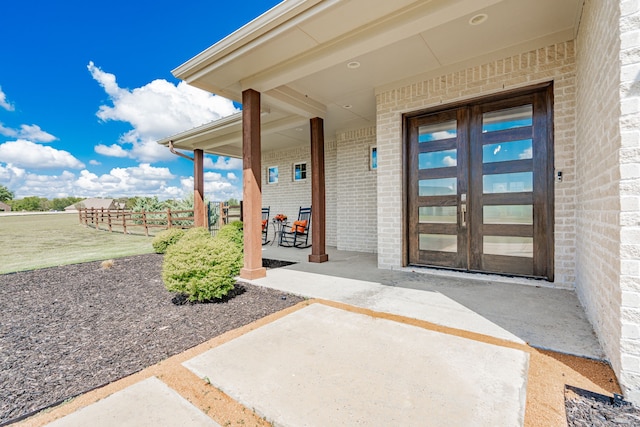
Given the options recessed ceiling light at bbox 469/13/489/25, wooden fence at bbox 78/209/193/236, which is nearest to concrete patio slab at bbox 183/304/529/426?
recessed ceiling light at bbox 469/13/489/25

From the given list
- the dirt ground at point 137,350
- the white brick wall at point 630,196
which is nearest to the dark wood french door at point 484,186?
the dirt ground at point 137,350

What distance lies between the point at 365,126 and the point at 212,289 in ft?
16.7

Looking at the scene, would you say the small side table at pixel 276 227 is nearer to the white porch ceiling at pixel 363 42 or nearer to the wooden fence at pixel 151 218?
the wooden fence at pixel 151 218

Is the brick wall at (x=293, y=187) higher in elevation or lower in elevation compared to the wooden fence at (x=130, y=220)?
higher

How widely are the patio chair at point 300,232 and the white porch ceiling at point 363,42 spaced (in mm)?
3475

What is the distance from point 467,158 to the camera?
3969 millimetres

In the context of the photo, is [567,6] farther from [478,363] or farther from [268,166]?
[268,166]

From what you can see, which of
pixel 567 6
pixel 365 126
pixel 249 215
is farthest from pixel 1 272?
pixel 567 6

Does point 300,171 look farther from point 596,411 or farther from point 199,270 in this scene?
point 596,411

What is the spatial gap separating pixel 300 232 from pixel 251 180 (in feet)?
11.9

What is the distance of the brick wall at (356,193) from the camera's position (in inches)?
256

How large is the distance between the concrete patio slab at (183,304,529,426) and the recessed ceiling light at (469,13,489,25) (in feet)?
10.5

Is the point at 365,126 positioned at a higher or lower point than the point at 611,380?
higher

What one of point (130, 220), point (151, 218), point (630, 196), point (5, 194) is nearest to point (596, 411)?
point (630, 196)
